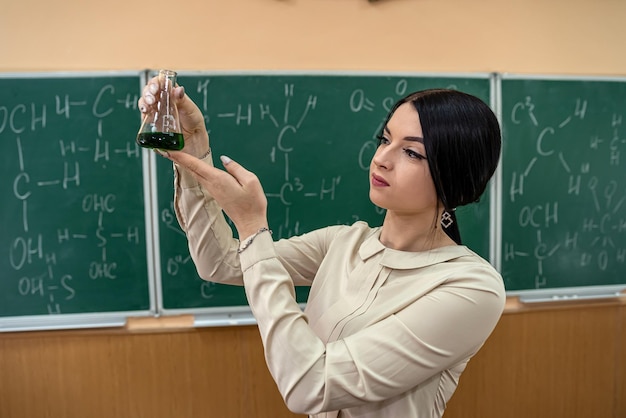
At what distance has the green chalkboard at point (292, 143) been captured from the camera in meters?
1.75

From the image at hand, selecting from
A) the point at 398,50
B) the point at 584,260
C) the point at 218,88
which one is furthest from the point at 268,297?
the point at 584,260

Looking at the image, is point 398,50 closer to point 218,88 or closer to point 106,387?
point 218,88

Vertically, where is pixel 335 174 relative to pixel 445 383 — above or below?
above

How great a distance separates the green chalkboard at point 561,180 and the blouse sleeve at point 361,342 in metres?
1.38

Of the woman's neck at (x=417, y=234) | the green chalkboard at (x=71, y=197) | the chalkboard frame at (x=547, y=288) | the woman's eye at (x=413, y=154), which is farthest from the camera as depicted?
the chalkboard frame at (x=547, y=288)

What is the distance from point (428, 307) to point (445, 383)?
218 mm

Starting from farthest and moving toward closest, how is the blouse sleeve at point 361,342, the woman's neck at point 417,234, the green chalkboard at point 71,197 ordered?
the green chalkboard at point 71,197 < the woman's neck at point 417,234 < the blouse sleeve at point 361,342

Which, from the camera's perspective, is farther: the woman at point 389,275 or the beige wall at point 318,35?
the beige wall at point 318,35

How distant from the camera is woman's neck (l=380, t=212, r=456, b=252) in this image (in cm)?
88

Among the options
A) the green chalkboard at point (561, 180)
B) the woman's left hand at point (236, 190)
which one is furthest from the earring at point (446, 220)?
the green chalkboard at point (561, 180)

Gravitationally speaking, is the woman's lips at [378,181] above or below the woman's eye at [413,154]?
below

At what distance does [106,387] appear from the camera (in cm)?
179

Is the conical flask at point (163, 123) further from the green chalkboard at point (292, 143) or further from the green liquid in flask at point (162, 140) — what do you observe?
the green chalkboard at point (292, 143)

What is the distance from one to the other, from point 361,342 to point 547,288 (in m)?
1.70
